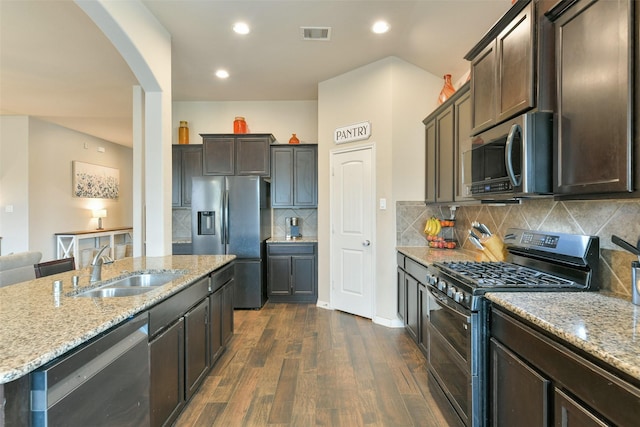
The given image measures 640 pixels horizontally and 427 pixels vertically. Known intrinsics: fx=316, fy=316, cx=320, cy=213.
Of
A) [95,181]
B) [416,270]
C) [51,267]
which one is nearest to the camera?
[51,267]

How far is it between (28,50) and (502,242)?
16.4ft

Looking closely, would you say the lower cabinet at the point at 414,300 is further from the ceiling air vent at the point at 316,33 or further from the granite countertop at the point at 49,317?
the ceiling air vent at the point at 316,33

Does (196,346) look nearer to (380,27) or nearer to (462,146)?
(462,146)

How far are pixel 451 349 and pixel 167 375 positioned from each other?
167cm

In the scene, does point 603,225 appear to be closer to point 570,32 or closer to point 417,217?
point 570,32

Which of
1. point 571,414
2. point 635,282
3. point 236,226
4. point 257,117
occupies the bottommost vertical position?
point 571,414

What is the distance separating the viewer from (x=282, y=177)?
484 centimetres

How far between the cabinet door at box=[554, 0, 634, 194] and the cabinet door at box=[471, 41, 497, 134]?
1.62ft

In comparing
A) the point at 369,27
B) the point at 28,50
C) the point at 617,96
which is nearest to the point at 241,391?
the point at 617,96

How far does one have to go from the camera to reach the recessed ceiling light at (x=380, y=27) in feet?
9.74

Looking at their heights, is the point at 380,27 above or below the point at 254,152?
above

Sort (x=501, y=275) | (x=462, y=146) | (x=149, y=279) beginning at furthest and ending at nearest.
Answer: (x=462, y=146) → (x=149, y=279) → (x=501, y=275)

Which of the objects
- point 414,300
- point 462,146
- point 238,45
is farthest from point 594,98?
point 238,45

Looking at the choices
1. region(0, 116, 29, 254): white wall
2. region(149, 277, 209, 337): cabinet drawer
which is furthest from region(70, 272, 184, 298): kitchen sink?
region(0, 116, 29, 254): white wall
